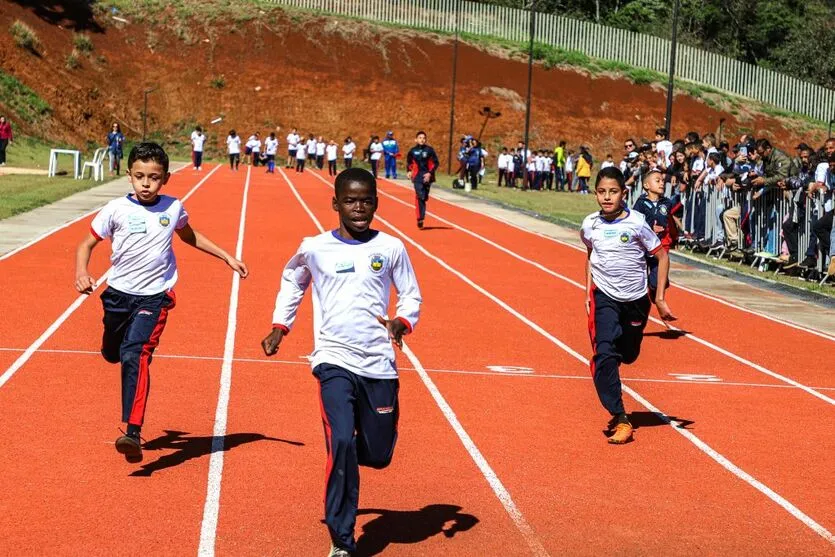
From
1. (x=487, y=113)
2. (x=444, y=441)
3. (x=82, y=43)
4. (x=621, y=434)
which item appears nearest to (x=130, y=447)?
(x=444, y=441)

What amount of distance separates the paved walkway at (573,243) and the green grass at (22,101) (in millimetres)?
30332

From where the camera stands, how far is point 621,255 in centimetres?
990

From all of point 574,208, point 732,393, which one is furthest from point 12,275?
point 574,208

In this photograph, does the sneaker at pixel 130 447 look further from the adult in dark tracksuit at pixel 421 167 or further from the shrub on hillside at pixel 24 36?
the shrub on hillside at pixel 24 36

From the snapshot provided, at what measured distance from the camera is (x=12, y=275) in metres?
17.2

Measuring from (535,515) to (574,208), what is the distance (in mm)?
32331

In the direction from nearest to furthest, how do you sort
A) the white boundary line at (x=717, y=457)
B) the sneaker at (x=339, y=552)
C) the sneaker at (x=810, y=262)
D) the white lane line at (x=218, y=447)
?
the sneaker at (x=339, y=552), the white lane line at (x=218, y=447), the white boundary line at (x=717, y=457), the sneaker at (x=810, y=262)

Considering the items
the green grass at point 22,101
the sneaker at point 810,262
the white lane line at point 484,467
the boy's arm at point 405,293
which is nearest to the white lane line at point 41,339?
the white lane line at point 484,467

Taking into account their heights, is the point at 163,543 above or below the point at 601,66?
below

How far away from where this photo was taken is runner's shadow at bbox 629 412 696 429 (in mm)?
10203

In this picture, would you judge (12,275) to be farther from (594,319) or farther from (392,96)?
(392,96)

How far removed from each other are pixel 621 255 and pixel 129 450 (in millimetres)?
3972

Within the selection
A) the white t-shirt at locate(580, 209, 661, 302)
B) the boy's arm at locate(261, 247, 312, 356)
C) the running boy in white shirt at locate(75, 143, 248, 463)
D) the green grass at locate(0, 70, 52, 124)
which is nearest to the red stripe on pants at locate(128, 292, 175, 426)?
the running boy in white shirt at locate(75, 143, 248, 463)

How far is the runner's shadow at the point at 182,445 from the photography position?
814 centimetres
